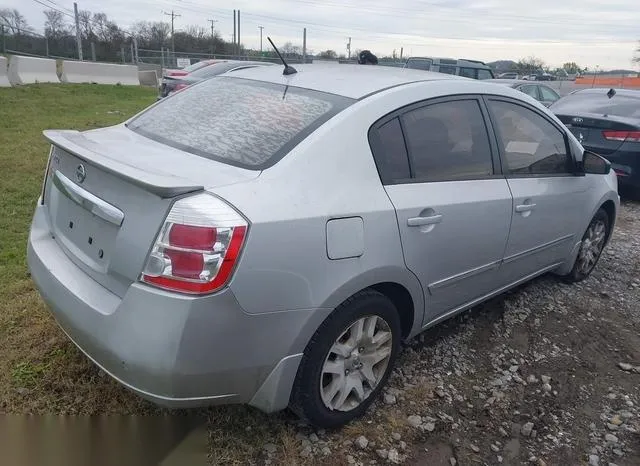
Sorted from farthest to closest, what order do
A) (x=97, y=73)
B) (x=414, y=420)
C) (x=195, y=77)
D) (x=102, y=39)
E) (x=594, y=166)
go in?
(x=102, y=39) < (x=97, y=73) < (x=195, y=77) < (x=594, y=166) < (x=414, y=420)

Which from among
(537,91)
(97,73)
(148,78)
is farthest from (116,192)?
(148,78)

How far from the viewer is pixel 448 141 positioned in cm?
306

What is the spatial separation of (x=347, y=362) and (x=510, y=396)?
1.11 metres

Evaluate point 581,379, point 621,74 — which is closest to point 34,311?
point 581,379

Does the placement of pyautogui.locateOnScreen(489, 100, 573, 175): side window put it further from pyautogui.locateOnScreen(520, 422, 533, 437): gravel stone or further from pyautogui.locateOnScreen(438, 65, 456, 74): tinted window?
pyautogui.locateOnScreen(438, 65, 456, 74): tinted window

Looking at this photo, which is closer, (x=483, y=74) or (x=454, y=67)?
(x=454, y=67)

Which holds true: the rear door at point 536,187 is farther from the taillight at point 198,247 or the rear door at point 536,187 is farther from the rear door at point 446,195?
A: the taillight at point 198,247

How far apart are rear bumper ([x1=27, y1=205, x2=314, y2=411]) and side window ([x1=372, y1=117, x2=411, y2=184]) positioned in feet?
2.63

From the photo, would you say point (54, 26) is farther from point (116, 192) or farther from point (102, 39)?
point (116, 192)

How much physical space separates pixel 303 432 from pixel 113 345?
1.02 meters

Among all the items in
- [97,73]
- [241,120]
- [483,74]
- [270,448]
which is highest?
[241,120]

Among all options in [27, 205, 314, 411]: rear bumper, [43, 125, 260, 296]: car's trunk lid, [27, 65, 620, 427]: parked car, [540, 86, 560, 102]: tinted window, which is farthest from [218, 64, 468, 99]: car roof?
[540, 86, 560, 102]: tinted window

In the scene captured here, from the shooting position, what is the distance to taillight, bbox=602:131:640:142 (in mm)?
7121

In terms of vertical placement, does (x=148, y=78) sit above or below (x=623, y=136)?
below
